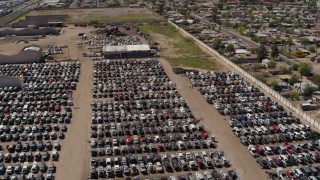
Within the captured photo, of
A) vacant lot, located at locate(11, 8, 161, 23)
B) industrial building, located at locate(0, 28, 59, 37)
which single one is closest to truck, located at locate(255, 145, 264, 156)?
industrial building, located at locate(0, 28, 59, 37)

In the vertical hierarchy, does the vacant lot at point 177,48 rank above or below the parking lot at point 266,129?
above

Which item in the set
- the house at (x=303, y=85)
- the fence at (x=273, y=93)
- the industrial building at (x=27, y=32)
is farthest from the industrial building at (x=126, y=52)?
the industrial building at (x=27, y=32)

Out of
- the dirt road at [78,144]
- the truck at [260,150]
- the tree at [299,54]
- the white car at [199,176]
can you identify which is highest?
the tree at [299,54]

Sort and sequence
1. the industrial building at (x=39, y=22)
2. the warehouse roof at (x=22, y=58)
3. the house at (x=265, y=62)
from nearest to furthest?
the house at (x=265, y=62), the warehouse roof at (x=22, y=58), the industrial building at (x=39, y=22)

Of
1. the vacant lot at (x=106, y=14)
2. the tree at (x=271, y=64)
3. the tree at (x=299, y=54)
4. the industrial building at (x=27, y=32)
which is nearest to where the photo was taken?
the tree at (x=271, y=64)

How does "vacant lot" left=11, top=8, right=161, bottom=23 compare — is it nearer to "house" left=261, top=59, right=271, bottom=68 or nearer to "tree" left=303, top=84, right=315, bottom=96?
"house" left=261, top=59, right=271, bottom=68

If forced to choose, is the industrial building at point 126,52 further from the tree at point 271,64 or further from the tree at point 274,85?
the tree at point 274,85
